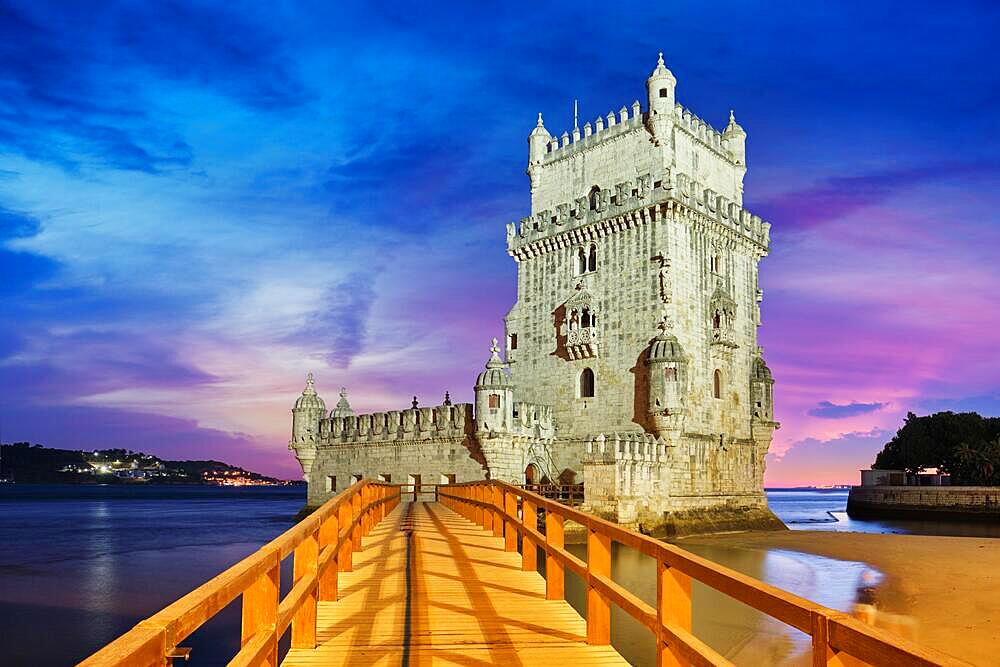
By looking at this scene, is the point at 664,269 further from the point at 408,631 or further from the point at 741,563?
the point at 408,631

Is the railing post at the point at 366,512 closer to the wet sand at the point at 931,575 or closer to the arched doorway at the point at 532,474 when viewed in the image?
the wet sand at the point at 931,575

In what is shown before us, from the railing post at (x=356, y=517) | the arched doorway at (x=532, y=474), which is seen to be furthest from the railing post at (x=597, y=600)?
the arched doorway at (x=532, y=474)

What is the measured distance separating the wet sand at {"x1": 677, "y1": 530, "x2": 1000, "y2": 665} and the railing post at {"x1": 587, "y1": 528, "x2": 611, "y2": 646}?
1039cm

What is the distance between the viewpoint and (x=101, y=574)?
3294 centimetres

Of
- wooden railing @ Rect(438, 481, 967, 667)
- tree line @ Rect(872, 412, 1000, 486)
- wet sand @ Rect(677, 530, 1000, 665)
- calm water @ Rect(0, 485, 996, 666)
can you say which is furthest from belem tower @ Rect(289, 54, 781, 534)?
tree line @ Rect(872, 412, 1000, 486)

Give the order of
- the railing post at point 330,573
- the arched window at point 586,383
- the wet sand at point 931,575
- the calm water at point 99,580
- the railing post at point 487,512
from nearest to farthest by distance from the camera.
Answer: the railing post at point 330,573
the wet sand at point 931,575
the railing post at point 487,512
the calm water at point 99,580
the arched window at point 586,383

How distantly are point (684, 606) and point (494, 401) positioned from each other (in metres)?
30.9

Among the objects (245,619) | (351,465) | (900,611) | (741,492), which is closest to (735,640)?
(900,611)

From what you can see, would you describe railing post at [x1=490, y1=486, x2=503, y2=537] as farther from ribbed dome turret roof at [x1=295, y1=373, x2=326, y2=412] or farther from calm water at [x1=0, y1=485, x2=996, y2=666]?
ribbed dome turret roof at [x1=295, y1=373, x2=326, y2=412]

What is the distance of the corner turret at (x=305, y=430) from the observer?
48250 mm

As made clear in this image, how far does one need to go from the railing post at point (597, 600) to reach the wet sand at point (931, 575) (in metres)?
10.4

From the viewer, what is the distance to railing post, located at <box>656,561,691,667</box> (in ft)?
16.5

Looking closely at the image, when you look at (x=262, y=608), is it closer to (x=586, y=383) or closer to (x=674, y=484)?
(x=674, y=484)

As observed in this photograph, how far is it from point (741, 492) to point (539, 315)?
1264 centimetres
